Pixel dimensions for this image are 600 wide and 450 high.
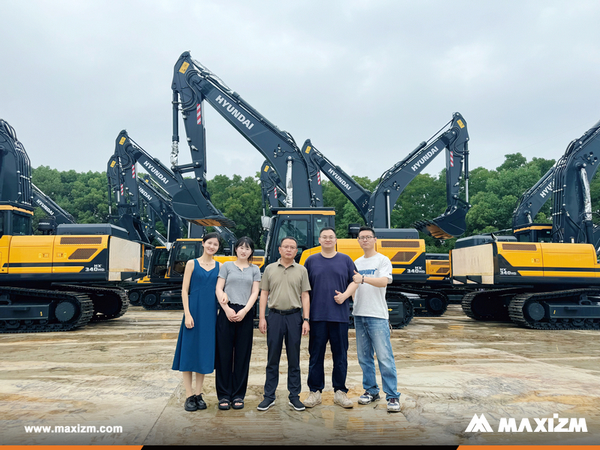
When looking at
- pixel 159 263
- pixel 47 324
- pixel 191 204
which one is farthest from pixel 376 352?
pixel 159 263

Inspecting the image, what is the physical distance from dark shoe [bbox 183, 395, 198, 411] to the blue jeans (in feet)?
5.27

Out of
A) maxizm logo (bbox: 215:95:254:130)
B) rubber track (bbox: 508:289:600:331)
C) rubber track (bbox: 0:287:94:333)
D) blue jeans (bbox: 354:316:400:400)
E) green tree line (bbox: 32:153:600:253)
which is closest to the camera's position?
blue jeans (bbox: 354:316:400:400)

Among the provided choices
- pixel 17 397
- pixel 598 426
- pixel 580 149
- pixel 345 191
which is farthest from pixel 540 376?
pixel 345 191

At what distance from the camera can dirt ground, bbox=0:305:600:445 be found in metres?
3.40

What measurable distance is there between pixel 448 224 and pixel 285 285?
43.7ft

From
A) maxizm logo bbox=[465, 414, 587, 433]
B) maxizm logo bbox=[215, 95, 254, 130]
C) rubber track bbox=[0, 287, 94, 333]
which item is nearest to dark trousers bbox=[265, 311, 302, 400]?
maxizm logo bbox=[465, 414, 587, 433]

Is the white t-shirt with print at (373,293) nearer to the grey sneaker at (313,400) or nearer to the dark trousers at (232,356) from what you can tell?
the grey sneaker at (313,400)

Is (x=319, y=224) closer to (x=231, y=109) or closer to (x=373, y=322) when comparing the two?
(x=231, y=109)

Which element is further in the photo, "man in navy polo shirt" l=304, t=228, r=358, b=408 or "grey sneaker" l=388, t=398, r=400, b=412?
"man in navy polo shirt" l=304, t=228, r=358, b=408

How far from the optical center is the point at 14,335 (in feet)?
30.6

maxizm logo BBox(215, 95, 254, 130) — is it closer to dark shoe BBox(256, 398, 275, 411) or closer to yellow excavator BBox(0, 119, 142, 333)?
yellow excavator BBox(0, 119, 142, 333)

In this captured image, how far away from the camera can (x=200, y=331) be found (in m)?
3.96

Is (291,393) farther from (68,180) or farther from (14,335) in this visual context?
(68,180)

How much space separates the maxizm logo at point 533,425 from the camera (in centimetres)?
356
